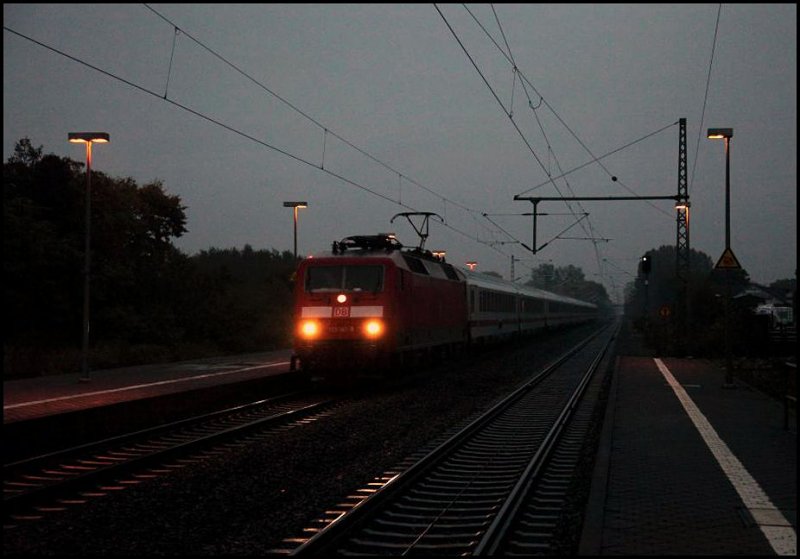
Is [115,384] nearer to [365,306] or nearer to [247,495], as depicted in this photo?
[365,306]

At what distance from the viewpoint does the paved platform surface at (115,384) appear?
45.1 feet

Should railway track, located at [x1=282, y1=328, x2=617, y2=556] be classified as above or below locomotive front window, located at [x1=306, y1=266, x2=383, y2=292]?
below

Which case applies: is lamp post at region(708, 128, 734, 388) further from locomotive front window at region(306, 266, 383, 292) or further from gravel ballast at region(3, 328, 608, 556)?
locomotive front window at region(306, 266, 383, 292)

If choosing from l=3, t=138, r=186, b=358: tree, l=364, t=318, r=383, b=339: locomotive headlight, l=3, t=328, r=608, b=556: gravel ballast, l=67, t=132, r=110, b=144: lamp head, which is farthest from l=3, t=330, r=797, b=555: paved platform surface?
l=3, t=138, r=186, b=358: tree

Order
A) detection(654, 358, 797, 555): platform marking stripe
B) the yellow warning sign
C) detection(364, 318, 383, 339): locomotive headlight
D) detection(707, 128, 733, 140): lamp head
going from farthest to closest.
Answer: detection(707, 128, 733, 140): lamp head < the yellow warning sign < detection(364, 318, 383, 339): locomotive headlight < detection(654, 358, 797, 555): platform marking stripe

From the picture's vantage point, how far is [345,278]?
742 inches

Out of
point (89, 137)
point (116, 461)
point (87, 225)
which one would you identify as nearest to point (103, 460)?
point (116, 461)

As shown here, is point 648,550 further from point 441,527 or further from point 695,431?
point 695,431

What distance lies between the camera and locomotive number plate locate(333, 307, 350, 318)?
1842 cm

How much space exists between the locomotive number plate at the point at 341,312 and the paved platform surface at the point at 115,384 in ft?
7.72

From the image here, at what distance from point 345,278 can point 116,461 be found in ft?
29.0

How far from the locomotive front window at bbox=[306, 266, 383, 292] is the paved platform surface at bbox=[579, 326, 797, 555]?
5.83m

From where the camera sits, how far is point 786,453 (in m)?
10.2

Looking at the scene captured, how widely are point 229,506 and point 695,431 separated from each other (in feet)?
22.9
